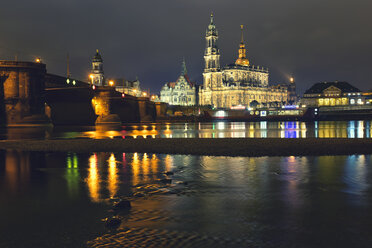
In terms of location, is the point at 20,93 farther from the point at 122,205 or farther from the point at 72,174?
the point at 122,205

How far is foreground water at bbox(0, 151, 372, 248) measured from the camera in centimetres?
828

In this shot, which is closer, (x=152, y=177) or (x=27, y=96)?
(x=152, y=177)

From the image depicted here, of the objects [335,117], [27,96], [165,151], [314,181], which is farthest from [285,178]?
[335,117]

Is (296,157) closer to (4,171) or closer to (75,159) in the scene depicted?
(75,159)

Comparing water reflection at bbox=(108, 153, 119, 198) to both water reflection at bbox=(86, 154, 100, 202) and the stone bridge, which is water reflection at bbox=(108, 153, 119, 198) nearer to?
water reflection at bbox=(86, 154, 100, 202)

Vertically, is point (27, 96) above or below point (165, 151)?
above

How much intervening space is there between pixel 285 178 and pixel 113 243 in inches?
371

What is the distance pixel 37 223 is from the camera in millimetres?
9414

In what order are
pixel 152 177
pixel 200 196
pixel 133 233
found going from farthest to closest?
pixel 152 177, pixel 200 196, pixel 133 233

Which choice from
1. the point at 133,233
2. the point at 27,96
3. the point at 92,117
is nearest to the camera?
the point at 133,233

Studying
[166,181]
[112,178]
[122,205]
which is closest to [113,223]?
[122,205]

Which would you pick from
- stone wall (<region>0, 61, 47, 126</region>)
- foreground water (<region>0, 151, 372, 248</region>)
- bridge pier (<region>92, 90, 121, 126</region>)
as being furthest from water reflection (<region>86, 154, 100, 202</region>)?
bridge pier (<region>92, 90, 121, 126</region>)

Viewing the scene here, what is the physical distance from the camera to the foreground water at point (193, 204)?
828 cm

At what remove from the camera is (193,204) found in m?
11.2
